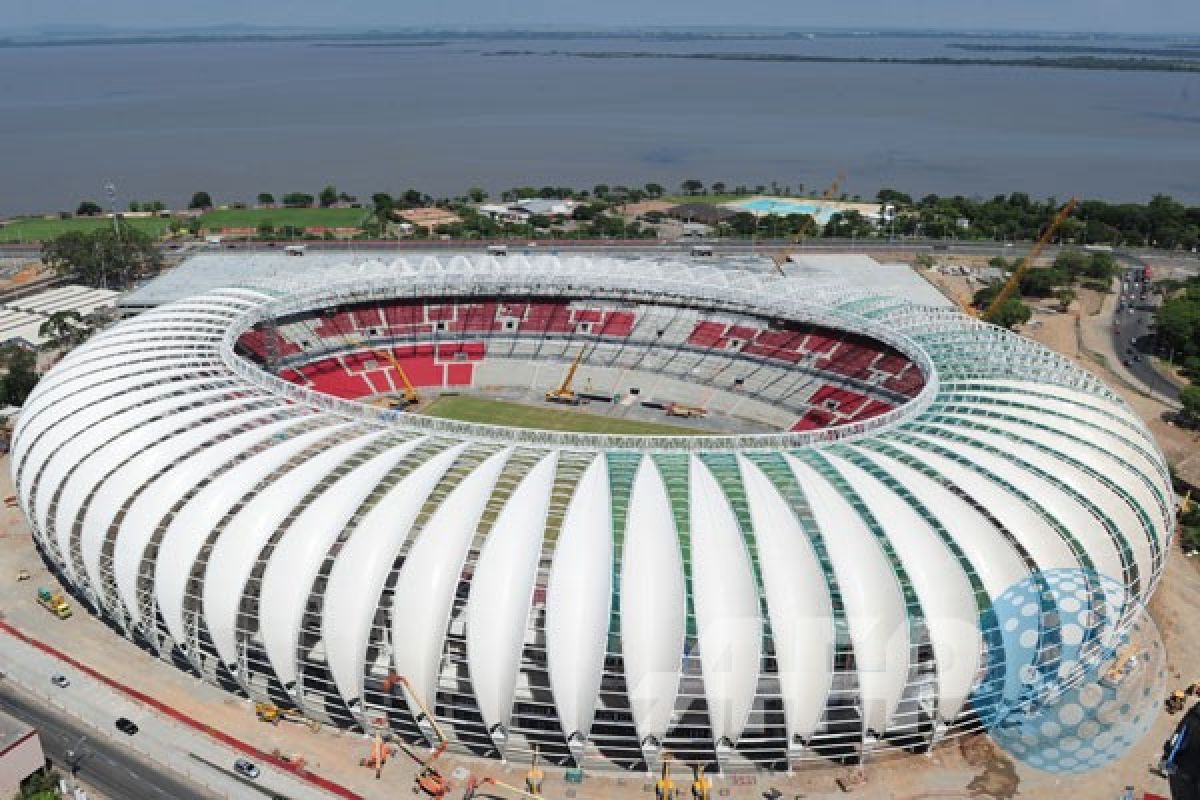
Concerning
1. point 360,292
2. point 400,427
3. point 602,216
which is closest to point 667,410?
point 360,292

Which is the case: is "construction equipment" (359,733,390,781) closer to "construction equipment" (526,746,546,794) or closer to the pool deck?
"construction equipment" (526,746,546,794)

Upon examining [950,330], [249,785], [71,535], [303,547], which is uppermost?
[950,330]

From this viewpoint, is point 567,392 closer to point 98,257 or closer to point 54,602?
point 54,602

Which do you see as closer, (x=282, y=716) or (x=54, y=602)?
(x=282, y=716)

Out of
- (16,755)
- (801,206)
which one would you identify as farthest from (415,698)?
(801,206)

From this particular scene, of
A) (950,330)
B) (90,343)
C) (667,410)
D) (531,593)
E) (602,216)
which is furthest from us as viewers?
(602,216)

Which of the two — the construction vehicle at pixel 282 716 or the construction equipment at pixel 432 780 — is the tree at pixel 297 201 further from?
the construction equipment at pixel 432 780

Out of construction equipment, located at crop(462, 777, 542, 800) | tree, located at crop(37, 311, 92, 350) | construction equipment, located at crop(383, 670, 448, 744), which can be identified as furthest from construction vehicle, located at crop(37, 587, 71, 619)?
tree, located at crop(37, 311, 92, 350)

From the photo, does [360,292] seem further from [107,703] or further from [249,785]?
[249,785]
